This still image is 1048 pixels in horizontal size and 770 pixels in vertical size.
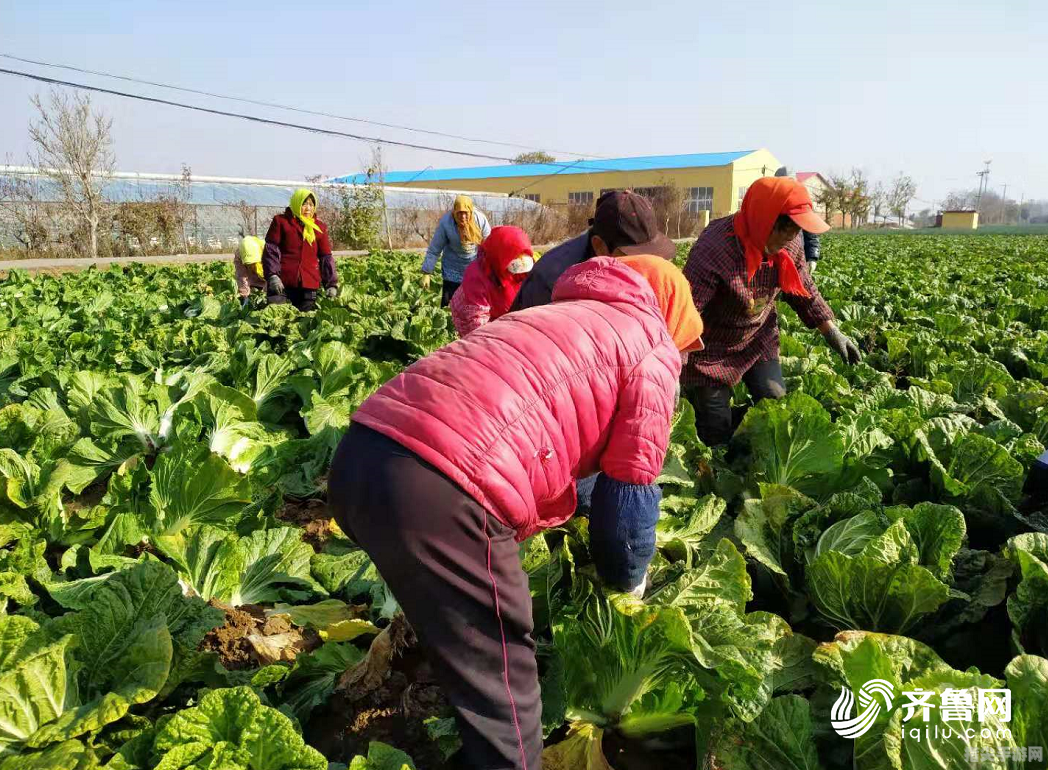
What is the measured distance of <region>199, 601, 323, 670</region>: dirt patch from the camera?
8.43ft

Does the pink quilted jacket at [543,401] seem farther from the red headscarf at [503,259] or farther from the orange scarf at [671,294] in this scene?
the red headscarf at [503,259]

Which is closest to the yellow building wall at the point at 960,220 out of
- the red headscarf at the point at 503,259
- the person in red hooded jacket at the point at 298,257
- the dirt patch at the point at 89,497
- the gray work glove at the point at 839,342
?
the person in red hooded jacket at the point at 298,257

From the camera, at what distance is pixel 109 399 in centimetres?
418

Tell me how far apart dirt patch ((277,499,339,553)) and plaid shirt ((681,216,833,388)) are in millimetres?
2280

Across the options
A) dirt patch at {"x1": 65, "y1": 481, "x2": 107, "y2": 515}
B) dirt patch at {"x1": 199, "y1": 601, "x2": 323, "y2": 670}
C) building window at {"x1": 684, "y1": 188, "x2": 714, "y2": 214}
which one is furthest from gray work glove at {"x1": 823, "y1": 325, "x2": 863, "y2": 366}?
building window at {"x1": 684, "y1": 188, "x2": 714, "y2": 214}

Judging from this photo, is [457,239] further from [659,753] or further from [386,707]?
[659,753]

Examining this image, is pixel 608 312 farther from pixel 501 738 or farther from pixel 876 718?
pixel 876 718

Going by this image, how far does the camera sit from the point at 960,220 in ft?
245

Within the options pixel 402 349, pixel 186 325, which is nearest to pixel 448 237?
pixel 402 349

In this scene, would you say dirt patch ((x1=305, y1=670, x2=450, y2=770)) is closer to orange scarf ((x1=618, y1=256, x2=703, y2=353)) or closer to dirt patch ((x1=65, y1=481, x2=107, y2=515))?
orange scarf ((x1=618, y1=256, x2=703, y2=353))

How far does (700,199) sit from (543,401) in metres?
67.3

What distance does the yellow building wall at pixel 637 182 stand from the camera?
62.6 meters

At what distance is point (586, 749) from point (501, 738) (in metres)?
0.48

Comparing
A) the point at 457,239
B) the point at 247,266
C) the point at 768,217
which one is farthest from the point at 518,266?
the point at 247,266
